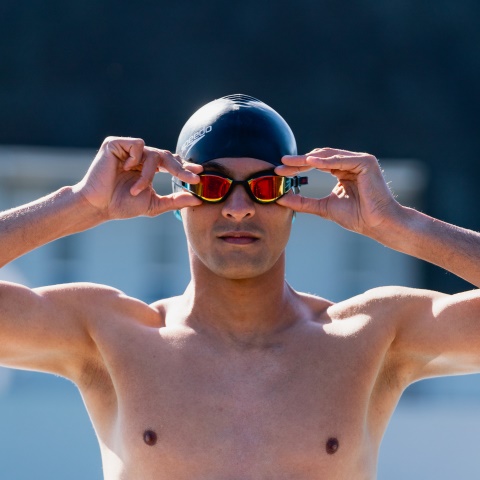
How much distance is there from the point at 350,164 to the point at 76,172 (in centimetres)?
1019

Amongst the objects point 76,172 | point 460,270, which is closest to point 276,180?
point 460,270

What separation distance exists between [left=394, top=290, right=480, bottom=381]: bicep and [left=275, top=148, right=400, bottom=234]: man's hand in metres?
0.42

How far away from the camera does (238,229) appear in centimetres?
430

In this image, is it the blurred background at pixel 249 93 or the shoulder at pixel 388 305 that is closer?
the shoulder at pixel 388 305

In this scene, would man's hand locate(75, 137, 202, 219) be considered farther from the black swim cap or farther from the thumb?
the thumb

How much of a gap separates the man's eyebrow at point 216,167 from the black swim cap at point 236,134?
2 cm

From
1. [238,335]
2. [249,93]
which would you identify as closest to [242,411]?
[238,335]

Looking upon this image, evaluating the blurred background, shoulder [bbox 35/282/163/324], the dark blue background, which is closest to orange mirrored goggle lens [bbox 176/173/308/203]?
shoulder [bbox 35/282/163/324]

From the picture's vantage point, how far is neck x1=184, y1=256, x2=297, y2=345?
181 inches

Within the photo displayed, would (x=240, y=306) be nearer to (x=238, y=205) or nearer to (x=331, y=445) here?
(x=238, y=205)

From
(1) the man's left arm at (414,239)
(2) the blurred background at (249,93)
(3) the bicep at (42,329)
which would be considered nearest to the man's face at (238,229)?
(1) the man's left arm at (414,239)

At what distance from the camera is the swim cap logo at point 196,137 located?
4566mm

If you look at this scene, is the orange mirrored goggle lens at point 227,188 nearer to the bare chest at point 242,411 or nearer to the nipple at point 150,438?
the bare chest at point 242,411

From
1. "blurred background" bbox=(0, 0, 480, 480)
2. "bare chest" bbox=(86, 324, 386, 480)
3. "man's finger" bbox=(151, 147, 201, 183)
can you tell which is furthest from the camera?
"blurred background" bbox=(0, 0, 480, 480)
